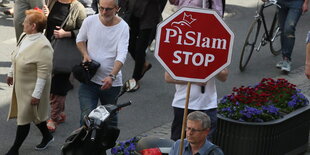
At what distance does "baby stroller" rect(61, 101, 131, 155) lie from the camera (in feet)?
20.8

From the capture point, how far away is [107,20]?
791cm

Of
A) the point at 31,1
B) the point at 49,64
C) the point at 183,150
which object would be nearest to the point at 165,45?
the point at 183,150

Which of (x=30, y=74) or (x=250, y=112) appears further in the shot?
(x=30, y=74)

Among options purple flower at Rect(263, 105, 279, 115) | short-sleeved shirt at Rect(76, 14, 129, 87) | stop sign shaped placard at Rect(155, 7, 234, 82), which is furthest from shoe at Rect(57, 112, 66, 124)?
stop sign shaped placard at Rect(155, 7, 234, 82)

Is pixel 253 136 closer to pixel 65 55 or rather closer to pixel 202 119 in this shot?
pixel 202 119

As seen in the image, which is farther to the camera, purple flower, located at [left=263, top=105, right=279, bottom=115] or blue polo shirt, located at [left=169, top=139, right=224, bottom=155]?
purple flower, located at [left=263, top=105, right=279, bottom=115]

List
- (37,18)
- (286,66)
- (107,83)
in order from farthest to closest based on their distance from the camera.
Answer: (286,66) → (37,18) → (107,83)

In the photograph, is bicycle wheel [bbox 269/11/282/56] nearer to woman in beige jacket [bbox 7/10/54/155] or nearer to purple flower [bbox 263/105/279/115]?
purple flower [bbox 263/105/279/115]

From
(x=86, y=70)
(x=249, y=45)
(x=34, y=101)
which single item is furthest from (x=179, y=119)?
(x=249, y=45)

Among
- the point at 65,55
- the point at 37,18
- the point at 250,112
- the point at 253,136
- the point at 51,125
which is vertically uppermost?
the point at 37,18

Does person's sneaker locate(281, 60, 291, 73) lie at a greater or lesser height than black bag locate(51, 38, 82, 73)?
lesser

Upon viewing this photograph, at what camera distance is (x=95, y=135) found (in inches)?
252

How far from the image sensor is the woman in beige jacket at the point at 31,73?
8195 mm

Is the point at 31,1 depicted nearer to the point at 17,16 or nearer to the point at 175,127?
the point at 17,16
